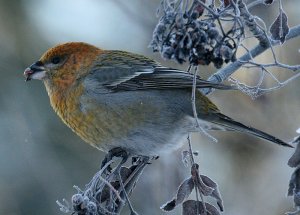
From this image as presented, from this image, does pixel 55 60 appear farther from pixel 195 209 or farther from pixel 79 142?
pixel 79 142

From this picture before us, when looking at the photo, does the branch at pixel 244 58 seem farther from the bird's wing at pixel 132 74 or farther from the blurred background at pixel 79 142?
the blurred background at pixel 79 142

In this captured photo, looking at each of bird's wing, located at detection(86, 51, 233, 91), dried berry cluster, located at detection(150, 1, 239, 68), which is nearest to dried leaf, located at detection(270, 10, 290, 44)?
dried berry cluster, located at detection(150, 1, 239, 68)

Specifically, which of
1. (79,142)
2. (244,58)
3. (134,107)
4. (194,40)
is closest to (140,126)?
(134,107)

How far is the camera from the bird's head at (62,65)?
14.7ft

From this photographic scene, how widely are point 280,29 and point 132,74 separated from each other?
1.48 m

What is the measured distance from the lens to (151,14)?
295 inches

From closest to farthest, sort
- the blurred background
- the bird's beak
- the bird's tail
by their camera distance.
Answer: the bird's tail < the bird's beak < the blurred background

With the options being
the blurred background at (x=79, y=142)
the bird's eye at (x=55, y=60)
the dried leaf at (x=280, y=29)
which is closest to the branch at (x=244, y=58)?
the dried leaf at (x=280, y=29)

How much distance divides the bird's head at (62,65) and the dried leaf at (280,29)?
1700 mm

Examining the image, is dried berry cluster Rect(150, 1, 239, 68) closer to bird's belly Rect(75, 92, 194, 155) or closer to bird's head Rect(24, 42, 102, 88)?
bird's belly Rect(75, 92, 194, 155)

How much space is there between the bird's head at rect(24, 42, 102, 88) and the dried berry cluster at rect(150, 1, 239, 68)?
1.68 m

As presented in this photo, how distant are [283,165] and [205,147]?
891mm

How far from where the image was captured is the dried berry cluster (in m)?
2.79

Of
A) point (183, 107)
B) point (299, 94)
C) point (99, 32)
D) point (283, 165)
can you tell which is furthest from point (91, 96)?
point (99, 32)
